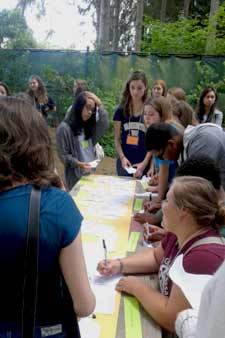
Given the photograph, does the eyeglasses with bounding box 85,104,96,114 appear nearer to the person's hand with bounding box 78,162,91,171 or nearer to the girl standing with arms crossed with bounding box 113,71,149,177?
the girl standing with arms crossed with bounding box 113,71,149,177

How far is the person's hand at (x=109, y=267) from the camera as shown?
60.7 inches

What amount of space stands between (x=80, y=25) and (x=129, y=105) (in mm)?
19229

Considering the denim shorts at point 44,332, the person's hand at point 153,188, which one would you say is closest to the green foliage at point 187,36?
the person's hand at point 153,188

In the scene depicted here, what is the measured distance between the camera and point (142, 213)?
88.1 inches

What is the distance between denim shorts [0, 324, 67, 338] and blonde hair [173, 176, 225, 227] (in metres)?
0.56

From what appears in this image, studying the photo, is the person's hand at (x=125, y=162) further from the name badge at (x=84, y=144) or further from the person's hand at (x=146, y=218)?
the person's hand at (x=146, y=218)


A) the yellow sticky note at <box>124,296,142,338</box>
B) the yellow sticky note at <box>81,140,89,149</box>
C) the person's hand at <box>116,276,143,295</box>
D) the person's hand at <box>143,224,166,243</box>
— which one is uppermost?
the yellow sticky note at <box>81,140,89,149</box>

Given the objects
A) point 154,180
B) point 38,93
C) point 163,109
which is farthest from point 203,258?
point 38,93

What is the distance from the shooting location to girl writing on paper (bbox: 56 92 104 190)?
122 inches

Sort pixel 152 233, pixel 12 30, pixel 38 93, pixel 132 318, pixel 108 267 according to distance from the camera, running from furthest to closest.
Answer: pixel 12 30, pixel 38 93, pixel 152 233, pixel 108 267, pixel 132 318

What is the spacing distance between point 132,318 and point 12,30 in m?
10.7

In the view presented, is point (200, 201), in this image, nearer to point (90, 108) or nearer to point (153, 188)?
point (153, 188)

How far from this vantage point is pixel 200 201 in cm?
132

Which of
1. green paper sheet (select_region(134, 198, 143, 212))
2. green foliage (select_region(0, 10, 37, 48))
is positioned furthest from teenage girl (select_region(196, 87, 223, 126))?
green foliage (select_region(0, 10, 37, 48))
